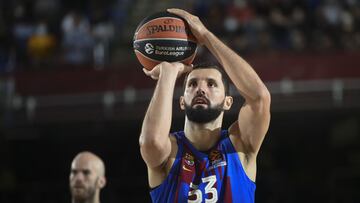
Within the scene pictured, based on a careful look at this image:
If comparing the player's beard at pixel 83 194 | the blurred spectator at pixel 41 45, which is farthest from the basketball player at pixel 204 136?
the blurred spectator at pixel 41 45

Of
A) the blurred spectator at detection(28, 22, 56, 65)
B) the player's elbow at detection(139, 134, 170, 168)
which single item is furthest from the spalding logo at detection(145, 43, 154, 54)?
the blurred spectator at detection(28, 22, 56, 65)

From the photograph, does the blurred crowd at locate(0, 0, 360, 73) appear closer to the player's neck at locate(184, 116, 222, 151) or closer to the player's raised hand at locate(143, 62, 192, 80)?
the player's neck at locate(184, 116, 222, 151)

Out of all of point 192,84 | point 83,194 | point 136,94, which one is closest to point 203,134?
point 192,84

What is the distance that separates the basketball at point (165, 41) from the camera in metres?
4.64

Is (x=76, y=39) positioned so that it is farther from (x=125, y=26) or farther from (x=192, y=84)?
(x=192, y=84)

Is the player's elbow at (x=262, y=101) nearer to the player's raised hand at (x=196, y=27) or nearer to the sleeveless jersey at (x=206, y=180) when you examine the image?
the sleeveless jersey at (x=206, y=180)

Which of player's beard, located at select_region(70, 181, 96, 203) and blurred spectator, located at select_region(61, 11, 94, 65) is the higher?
blurred spectator, located at select_region(61, 11, 94, 65)

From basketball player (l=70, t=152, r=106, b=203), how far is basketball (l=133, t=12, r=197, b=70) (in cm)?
202

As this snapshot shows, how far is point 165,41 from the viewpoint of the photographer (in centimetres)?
466

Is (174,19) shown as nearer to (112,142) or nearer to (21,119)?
(21,119)

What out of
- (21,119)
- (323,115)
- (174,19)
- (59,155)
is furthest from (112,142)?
(174,19)

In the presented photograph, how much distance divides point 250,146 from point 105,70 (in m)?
7.06

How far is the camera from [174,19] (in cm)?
471

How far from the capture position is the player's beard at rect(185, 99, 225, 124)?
179 inches
